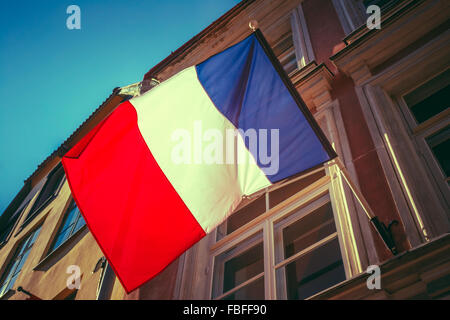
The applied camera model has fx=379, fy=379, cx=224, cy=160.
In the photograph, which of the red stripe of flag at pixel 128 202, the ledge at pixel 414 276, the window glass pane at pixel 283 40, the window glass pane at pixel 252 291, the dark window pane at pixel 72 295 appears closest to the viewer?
the ledge at pixel 414 276

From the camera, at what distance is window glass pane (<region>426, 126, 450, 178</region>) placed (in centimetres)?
365

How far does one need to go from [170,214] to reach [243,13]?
759cm

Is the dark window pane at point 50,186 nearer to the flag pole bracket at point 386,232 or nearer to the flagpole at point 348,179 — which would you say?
the flagpole at point 348,179

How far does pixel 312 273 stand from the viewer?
3.64m

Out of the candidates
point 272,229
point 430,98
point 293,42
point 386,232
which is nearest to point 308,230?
point 272,229

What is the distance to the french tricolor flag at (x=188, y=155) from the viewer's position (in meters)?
3.03

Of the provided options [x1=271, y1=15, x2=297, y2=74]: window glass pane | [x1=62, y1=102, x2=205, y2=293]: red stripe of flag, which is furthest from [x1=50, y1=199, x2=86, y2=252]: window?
[x1=271, y1=15, x2=297, y2=74]: window glass pane

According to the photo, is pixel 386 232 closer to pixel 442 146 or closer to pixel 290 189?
pixel 442 146

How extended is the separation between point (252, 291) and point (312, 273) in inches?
28.8

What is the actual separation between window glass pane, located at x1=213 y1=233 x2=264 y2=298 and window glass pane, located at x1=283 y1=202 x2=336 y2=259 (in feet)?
1.37

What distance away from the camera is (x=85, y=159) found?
398 centimetres

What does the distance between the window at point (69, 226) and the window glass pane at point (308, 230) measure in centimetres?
569

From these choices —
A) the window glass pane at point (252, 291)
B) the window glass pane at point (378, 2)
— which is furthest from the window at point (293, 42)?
the window glass pane at point (252, 291)
